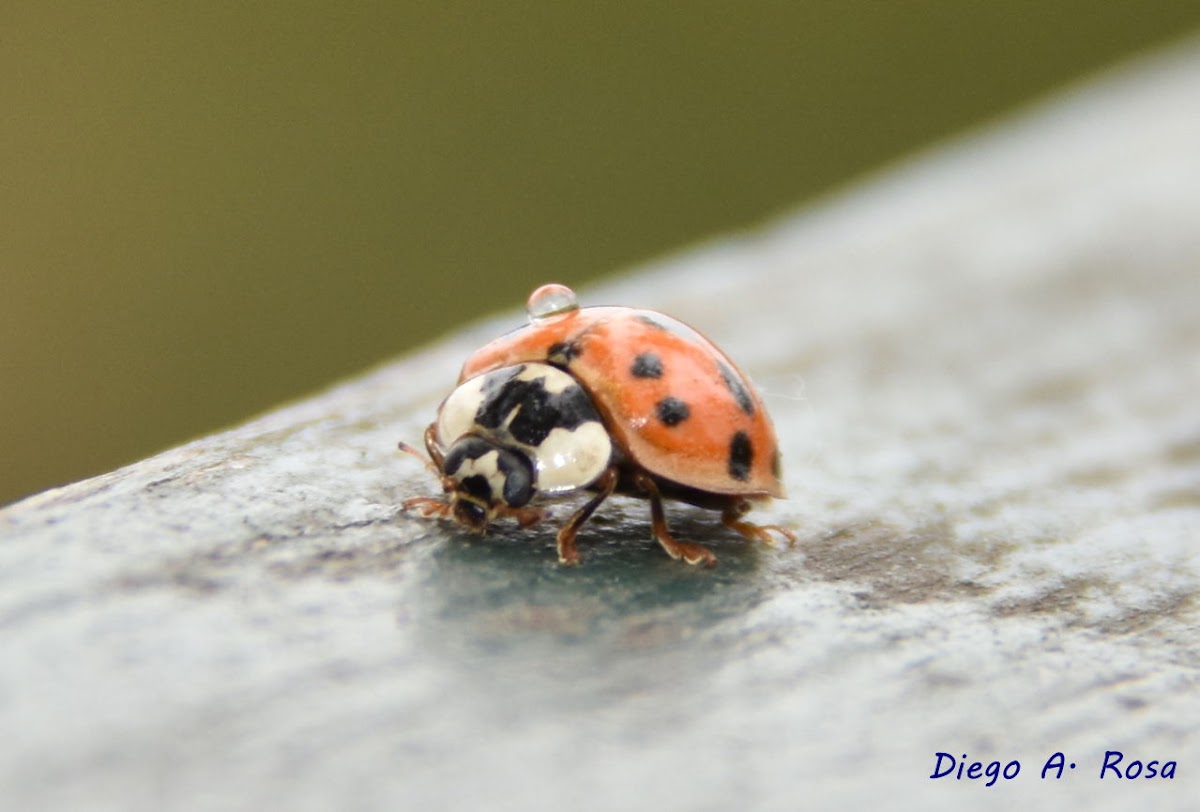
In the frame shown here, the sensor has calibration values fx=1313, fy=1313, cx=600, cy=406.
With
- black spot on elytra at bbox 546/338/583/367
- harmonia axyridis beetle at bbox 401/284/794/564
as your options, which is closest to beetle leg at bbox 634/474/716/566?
harmonia axyridis beetle at bbox 401/284/794/564

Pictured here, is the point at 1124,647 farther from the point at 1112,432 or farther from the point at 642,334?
the point at 1112,432

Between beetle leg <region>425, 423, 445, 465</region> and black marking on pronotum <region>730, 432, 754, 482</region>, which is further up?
beetle leg <region>425, 423, 445, 465</region>

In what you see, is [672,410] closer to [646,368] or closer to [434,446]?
[646,368]

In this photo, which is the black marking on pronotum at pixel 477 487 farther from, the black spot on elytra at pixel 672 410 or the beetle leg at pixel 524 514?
the black spot on elytra at pixel 672 410

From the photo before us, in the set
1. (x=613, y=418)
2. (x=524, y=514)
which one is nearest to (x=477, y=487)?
(x=524, y=514)

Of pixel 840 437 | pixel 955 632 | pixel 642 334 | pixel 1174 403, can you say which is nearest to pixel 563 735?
pixel 955 632

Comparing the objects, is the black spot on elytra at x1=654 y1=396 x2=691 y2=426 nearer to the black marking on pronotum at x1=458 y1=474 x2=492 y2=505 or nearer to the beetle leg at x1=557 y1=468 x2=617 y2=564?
the beetle leg at x1=557 y1=468 x2=617 y2=564

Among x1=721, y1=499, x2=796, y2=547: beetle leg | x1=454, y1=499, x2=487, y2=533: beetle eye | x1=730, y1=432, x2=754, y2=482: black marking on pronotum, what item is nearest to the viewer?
x1=454, y1=499, x2=487, y2=533: beetle eye

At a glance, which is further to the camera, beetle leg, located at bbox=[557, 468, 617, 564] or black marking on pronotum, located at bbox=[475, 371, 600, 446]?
black marking on pronotum, located at bbox=[475, 371, 600, 446]

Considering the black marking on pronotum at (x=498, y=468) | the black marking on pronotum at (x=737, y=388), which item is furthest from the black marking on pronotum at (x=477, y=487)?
the black marking on pronotum at (x=737, y=388)
